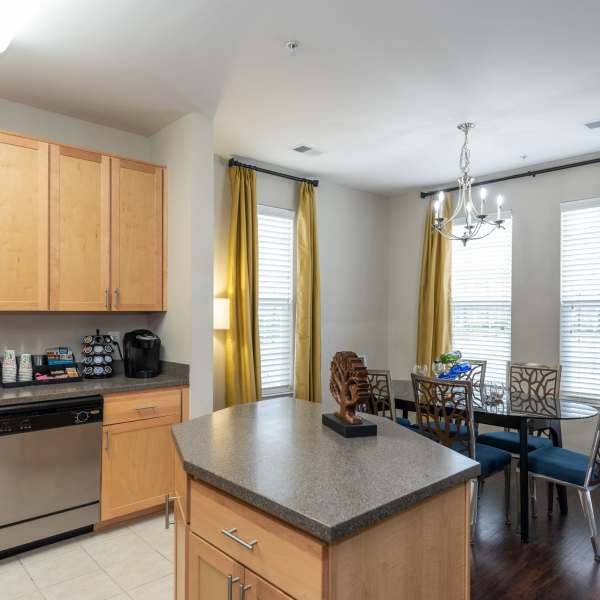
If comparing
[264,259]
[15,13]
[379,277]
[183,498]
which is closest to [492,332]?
[379,277]

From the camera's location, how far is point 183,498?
167 cm

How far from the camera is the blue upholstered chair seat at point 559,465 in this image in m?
2.96

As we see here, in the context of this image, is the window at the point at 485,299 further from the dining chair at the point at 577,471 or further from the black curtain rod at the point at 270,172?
the dining chair at the point at 577,471

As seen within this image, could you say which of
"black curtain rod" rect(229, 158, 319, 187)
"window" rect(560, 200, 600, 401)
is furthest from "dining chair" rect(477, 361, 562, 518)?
"black curtain rod" rect(229, 158, 319, 187)

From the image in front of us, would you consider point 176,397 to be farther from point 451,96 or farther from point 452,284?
point 452,284

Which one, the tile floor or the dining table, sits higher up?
the dining table

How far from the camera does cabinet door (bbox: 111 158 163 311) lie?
3.45 meters

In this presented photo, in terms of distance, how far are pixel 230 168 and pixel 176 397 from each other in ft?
7.20

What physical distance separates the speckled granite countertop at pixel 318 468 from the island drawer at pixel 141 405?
1.34 metres

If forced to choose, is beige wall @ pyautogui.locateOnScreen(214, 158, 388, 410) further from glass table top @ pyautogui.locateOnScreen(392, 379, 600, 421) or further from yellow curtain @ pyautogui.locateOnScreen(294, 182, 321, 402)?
glass table top @ pyautogui.locateOnScreen(392, 379, 600, 421)

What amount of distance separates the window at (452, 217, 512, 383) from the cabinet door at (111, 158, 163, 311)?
3265 mm

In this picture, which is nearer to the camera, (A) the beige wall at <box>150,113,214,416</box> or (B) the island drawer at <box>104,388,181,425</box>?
(B) the island drawer at <box>104,388,181,425</box>

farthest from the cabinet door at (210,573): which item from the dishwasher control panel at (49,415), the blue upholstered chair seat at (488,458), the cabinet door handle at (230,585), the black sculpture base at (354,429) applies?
the blue upholstered chair seat at (488,458)

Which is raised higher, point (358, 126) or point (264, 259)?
point (358, 126)
